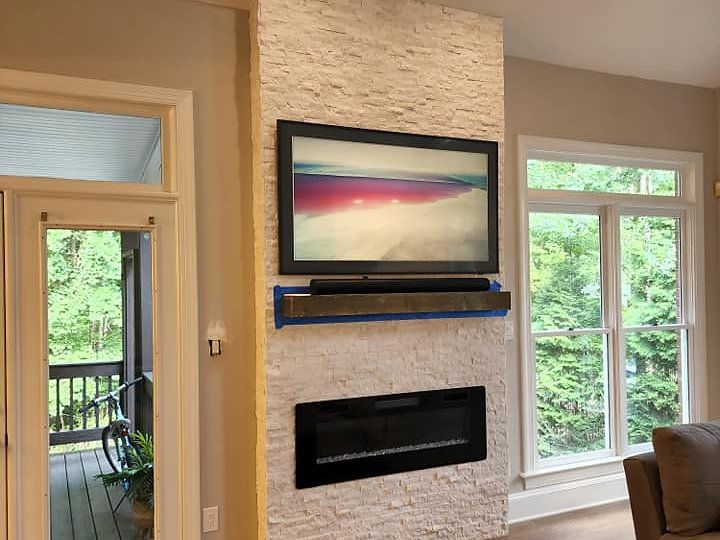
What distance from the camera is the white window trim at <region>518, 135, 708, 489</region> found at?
154 inches

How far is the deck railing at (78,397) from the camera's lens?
285 centimetres

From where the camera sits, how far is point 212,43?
312 centimetres

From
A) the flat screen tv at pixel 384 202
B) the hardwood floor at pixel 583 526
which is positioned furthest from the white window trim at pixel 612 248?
the flat screen tv at pixel 384 202

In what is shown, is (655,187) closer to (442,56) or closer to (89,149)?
(442,56)

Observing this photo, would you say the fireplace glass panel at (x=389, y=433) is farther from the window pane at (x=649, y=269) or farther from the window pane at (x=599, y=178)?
the window pane at (x=649, y=269)

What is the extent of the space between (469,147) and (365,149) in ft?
1.98

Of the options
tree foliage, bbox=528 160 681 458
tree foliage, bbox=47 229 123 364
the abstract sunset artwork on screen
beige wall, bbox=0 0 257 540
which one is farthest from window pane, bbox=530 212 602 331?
tree foliage, bbox=47 229 123 364

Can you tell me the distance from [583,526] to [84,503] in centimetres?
276

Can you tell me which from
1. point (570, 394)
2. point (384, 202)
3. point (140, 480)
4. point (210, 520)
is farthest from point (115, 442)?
point (570, 394)

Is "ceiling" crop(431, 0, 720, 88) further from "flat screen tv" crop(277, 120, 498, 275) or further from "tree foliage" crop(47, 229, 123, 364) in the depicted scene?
"tree foliage" crop(47, 229, 123, 364)

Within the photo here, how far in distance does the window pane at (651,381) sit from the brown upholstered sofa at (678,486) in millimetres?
2072

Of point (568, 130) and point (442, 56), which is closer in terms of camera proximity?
point (442, 56)

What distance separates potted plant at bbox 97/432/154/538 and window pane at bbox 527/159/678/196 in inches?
106

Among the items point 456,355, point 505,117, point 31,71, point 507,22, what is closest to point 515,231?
point 505,117
